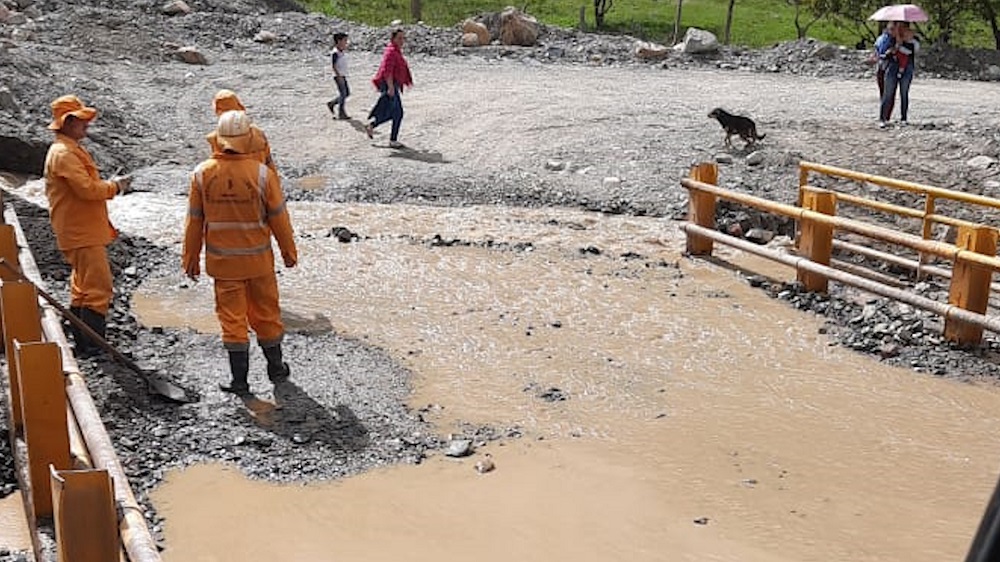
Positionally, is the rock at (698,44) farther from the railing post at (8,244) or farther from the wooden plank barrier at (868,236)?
the railing post at (8,244)

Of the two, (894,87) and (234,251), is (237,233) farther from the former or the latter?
(894,87)

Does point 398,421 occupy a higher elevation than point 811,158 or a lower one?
lower

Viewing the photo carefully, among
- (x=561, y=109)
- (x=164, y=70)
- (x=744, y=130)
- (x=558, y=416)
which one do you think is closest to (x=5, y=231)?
(x=558, y=416)

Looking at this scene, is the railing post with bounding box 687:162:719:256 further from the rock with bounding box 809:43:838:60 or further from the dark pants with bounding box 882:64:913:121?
the rock with bounding box 809:43:838:60

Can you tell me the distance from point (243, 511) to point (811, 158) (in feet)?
31.8

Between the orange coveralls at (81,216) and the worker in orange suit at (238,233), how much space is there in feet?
2.39

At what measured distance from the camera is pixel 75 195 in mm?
6852

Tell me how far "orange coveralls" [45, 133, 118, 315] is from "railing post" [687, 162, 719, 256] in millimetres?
5567

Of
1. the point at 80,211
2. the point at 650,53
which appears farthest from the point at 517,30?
Result: the point at 80,211

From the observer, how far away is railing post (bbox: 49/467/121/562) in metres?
3.32

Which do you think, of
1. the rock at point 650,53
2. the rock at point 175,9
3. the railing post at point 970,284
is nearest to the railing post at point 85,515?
the railing post at point 970,284

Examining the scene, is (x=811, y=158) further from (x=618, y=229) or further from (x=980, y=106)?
(x=980, y=106)

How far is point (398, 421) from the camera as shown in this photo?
6.60 meters

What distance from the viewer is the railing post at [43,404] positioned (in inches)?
172
